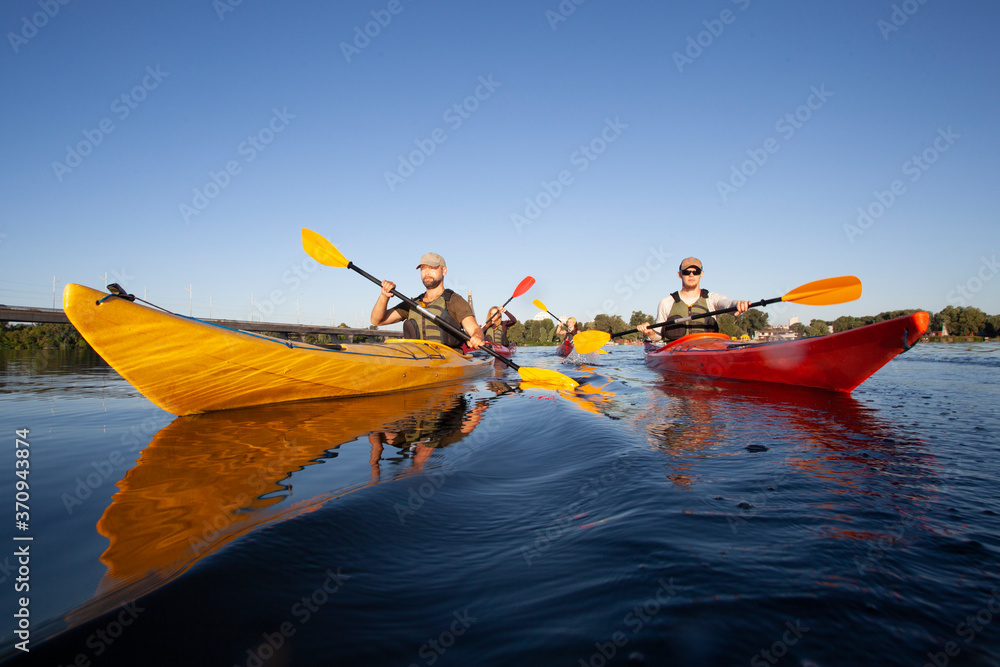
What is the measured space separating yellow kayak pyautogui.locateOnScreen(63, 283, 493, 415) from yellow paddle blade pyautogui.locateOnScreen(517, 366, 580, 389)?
7.81 feet

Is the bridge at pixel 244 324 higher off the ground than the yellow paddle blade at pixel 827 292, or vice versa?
the bridge at pixel 244 324

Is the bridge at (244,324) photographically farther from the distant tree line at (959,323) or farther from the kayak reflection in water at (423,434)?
the distant tree line at (959,323)

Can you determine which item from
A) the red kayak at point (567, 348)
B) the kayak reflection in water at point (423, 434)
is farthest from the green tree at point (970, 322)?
the kayak reflection in water at point (423, 434)

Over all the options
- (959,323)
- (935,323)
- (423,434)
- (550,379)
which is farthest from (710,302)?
(935,323)

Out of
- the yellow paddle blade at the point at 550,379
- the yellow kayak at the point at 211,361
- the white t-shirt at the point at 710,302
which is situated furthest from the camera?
the white t-shirt at the point at 710,302

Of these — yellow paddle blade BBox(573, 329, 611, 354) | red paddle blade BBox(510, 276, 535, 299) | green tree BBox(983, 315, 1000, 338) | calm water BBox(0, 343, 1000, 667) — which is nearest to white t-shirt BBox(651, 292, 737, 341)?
yellow paddle blade BBox(573, 329, 611, 354)

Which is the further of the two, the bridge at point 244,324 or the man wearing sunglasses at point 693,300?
the bridge at point 244,324

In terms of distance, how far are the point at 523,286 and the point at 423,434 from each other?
8355mm

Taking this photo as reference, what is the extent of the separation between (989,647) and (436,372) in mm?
7383

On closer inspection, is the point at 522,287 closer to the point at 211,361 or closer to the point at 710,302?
the point at 710,302

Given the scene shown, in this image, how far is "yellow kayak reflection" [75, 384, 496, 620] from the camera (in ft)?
5.41

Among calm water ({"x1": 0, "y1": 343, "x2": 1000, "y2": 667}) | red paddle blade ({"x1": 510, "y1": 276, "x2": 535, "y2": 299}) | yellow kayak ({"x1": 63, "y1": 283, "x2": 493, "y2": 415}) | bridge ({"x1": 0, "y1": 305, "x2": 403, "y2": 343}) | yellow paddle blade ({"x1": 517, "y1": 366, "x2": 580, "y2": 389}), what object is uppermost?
bridge ({"x1": 0, "y1": 305, "x2": 403, "y2": 343})

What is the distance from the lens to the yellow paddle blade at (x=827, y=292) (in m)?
6.48

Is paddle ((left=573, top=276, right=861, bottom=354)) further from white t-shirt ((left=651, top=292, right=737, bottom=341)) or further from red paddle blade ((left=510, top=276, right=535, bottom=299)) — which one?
red paddle blade ((left=510, top=276, right=535, bottom=299))
